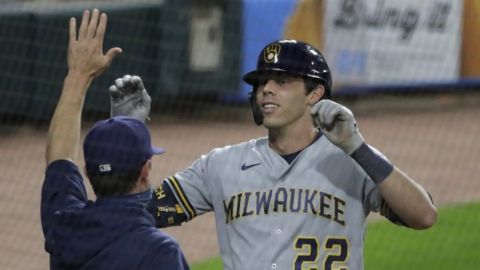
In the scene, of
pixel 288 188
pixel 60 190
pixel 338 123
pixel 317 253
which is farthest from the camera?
pixel 288 188

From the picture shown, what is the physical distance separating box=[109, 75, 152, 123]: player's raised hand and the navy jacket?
0.77 metres

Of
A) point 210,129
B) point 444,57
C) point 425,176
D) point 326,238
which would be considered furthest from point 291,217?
point 444,57

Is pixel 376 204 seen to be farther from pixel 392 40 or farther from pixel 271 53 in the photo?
pixel 392 40

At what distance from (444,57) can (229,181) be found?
9.77m

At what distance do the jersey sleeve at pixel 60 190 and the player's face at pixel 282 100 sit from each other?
85 cm

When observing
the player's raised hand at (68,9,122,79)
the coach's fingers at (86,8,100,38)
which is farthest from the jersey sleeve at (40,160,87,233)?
the coach's fingers at (86,8,100,38)

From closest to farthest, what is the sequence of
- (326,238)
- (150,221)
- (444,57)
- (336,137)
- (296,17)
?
(150,221) < (336,137) < (326,238) < (296,17) < (444,57)

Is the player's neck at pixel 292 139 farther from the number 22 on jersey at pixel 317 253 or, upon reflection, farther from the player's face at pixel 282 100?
the number 22 on jersey at pixel 317 253

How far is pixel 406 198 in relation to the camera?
12.5ft

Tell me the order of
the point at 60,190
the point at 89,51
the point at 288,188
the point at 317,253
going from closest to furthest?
the point at 60,190, the point at 89,51, the point at 317,253, the point at 288,188

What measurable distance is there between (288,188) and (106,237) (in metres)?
0.95

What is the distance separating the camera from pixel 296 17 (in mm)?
12531

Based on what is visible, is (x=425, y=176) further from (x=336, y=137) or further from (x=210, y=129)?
(x=336, y=137)

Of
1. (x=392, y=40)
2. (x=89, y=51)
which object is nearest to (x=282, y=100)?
(x=89, y=51)
